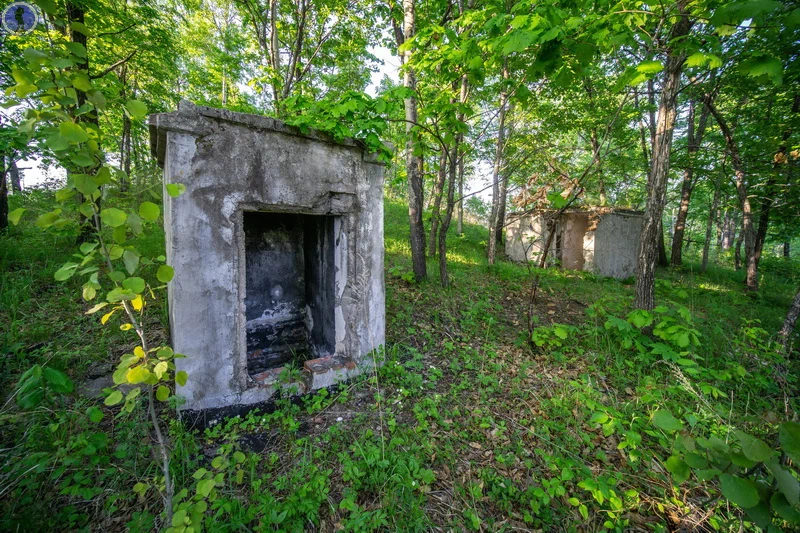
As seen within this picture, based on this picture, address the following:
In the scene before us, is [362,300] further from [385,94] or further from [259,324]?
[385,94]

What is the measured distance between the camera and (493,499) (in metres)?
2.32

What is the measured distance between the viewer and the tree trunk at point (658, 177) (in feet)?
13.1

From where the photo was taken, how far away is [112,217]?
1.32 meters

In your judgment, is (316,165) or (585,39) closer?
(585,39)

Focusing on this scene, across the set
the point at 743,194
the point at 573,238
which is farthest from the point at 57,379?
the point at 743,194

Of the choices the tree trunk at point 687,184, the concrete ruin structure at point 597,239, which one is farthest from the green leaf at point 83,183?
the tree trunk at point 687,184

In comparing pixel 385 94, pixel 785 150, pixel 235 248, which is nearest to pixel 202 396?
pixel 235 248

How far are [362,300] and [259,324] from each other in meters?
2.00

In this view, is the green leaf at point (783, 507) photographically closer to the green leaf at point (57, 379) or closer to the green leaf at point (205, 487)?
the green leaf at point (205, 487)

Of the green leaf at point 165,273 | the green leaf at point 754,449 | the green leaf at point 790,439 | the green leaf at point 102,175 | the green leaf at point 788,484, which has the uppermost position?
the green leaf at point 102,175

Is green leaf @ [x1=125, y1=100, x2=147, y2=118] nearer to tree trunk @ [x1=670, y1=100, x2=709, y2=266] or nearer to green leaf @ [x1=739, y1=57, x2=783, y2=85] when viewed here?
green leaf @ [x1=739, y1=57, x2=783, y2=85]

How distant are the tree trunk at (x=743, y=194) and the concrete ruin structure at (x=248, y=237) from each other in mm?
8742

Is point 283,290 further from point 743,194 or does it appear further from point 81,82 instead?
point 743,194

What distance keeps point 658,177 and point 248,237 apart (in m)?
5.80
